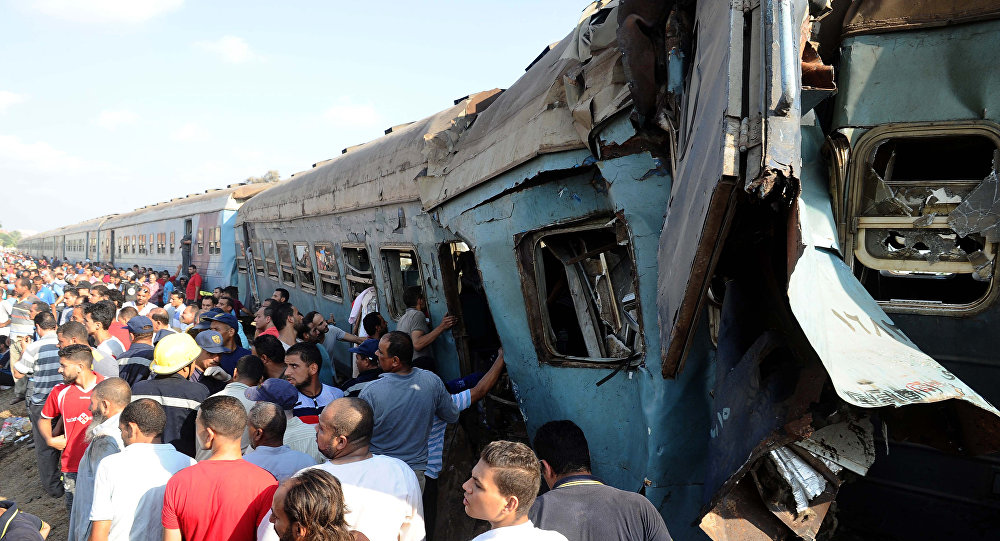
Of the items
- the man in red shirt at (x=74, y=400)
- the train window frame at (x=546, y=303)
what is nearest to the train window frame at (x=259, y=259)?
the man in red shirt at (x=74, y=400)

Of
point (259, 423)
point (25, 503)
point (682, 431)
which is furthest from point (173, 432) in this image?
point (25, 503)

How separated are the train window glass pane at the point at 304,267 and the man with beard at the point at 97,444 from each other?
651cm

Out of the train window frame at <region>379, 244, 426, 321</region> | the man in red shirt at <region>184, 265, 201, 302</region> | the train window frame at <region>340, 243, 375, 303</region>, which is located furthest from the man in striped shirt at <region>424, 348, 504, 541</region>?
the man in red shirt at <region>184, 265, 201, 302</region>

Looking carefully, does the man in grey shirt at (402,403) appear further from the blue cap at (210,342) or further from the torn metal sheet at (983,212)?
the torn metal sheet at (983,212)

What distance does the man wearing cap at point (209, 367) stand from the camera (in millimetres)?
4992

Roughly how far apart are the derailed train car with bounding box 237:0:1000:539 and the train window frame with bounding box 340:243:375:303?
224 centimetres

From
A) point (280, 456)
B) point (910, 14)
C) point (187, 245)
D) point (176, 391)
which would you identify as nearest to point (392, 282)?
point (176, 391)

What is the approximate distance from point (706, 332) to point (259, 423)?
2.30 metres

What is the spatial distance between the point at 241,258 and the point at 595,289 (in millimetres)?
13320

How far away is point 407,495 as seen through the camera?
9.99 feet

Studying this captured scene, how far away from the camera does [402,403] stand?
4074 millimetres

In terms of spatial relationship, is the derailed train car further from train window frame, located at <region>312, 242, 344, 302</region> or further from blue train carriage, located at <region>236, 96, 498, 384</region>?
train window frame, located at <region>312, 242, 344, 302</region>

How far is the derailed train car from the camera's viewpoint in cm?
200

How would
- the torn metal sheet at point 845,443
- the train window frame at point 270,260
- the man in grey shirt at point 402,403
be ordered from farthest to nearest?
the train window frame at point 270,260
the man in grey shirt at point 402,403
the torn metal sheet at point 845,443
